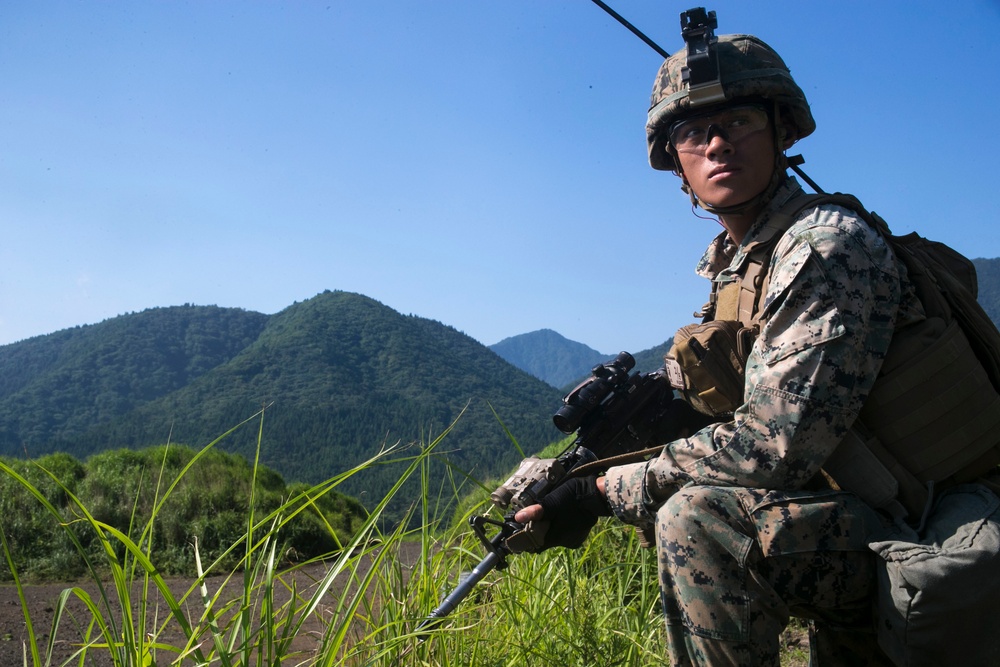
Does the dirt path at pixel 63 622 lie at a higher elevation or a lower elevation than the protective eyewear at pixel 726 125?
lower

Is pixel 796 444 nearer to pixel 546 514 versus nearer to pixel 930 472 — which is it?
pixel 930 472

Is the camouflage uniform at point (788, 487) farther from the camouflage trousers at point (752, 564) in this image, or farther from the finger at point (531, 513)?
the finger at point (531, 513)

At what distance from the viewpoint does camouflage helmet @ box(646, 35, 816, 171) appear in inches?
107

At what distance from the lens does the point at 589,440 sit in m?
2.88

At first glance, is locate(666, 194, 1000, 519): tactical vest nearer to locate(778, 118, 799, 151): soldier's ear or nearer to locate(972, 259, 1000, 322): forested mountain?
locate(778, 118, 799, 151): soldier's ear

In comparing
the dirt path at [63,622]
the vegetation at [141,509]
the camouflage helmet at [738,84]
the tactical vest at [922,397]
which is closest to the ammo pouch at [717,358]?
the tactical vest at [922,397]

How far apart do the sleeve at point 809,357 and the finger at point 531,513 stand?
0.55 meters

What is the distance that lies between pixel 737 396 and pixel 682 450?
0.88ft

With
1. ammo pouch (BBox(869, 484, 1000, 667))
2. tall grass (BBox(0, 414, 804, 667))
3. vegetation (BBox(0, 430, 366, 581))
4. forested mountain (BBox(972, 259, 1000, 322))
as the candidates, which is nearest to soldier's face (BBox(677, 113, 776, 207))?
ammo pouch (BBox(869, 484, 1000, 667))

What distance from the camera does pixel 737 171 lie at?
106 inches

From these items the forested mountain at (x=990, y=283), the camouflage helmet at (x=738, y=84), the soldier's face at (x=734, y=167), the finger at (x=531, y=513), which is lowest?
the finger at (x=531, y=513)

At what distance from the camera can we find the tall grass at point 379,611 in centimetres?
196

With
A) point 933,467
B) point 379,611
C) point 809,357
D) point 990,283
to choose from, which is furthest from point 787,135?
point 990,283

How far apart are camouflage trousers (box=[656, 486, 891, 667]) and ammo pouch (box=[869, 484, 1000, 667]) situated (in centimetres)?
9
